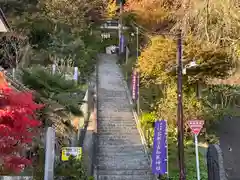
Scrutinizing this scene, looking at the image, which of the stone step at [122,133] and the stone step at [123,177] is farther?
the stone step at [122,133]

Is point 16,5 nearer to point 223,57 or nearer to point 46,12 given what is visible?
point 46,12

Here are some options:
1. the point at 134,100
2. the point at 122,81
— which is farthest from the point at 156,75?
the point at 122,81

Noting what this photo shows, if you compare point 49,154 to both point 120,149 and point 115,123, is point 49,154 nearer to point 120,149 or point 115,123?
point 120,149

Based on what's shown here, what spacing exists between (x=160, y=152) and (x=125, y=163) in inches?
95.9

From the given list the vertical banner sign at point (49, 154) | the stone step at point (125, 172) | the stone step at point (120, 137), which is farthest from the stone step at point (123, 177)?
the vertical banner sign at point (49, 154)

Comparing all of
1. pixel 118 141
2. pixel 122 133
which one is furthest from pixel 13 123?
pixel 122 133

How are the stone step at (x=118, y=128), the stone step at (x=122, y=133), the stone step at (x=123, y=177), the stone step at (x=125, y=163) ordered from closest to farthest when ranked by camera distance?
the stone step at (x=123, y=177), the stone step at (x=125, y=163), the stone step at (x=122, y=133), the stone step at (x=118, y=128)

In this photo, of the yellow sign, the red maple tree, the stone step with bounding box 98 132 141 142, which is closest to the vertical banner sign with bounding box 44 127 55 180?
the yellow sign

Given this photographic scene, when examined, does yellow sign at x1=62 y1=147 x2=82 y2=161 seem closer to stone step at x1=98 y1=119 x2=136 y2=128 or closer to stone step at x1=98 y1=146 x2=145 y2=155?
stone step at x1=98 y1=146 x2=145 y2=155

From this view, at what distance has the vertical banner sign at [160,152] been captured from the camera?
14.5m

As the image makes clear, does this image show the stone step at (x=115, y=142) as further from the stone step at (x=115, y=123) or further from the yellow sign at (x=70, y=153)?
the yellow sign at (x=70, y=153)

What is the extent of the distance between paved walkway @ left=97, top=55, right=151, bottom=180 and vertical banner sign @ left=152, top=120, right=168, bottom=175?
1.37 m

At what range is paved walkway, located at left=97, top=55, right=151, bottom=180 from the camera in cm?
1611

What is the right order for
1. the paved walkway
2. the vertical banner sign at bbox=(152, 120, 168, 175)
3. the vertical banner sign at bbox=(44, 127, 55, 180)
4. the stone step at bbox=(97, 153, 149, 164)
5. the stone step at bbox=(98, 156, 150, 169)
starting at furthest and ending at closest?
the stone step at bbox=(97, 153, 149, 164) → the stone step at bbox=(98, 156, 150, 169) → the paved walkway → the vertical banner sign at bbox=(152, 120, 168, 175) → the vertical banner sign at bbox=(44, 127, 55, 180)
